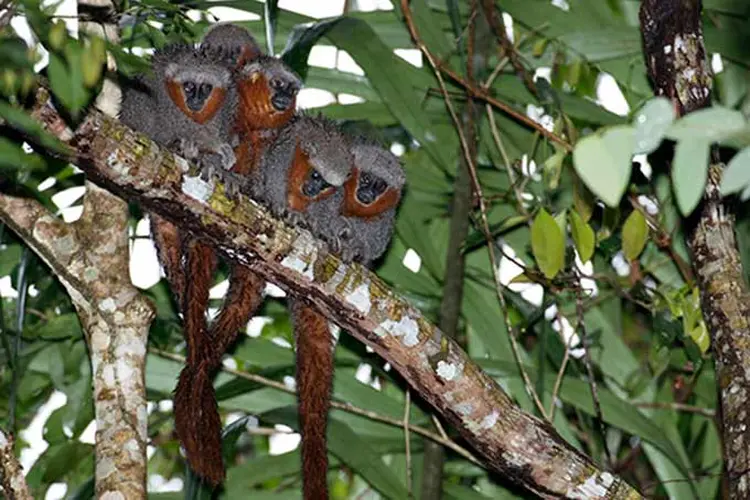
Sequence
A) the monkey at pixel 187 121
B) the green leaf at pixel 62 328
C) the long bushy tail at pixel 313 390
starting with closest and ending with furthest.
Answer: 1. the long bushy tail at pixel 313 390
2. the monkey at pixel 187 121
3. the green leaf at pixel 62 328

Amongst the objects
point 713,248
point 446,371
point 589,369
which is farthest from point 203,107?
point 713,248

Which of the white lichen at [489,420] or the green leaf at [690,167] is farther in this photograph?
the white lichen at [489,420]

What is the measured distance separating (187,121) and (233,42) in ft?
1.46

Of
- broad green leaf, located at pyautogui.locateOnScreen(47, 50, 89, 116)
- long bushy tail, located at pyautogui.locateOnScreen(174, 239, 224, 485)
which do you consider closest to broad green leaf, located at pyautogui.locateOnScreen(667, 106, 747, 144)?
broad green leaf, located at pyautogui.locateOnScreen(47, 50, 89, 116)

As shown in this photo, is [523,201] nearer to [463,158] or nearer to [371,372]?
[463,158]

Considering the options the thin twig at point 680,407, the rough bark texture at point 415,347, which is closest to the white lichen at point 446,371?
the rough bark texture at point 415,347

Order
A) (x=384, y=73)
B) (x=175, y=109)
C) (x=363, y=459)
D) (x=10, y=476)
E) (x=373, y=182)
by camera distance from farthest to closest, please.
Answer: (x=373, y=182)
(x=384, y=73)
(x=175, y=109)
(x=363, y=459)
(x=10, y=476)

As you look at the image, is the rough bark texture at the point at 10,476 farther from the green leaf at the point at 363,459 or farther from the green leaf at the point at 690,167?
the green leaf at the point at 690,167

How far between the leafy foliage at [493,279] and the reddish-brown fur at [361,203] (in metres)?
0.10

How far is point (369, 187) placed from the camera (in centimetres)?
412

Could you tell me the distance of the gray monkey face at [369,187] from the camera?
4.09m

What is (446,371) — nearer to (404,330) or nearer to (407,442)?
(404,330)

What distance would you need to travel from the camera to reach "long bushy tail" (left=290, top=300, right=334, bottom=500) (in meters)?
3.41

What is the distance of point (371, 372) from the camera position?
4.29 m
